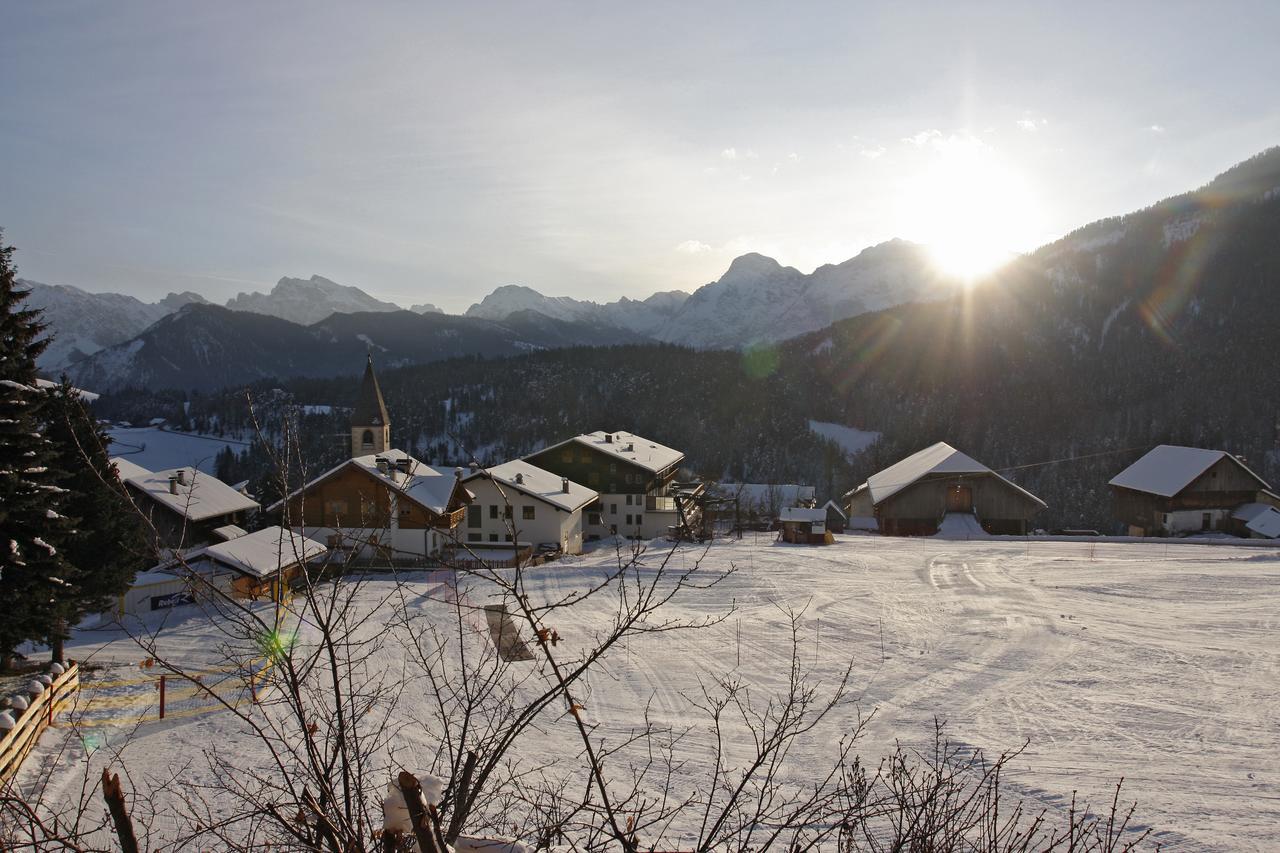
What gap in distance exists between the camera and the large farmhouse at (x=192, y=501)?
3216 centimetres

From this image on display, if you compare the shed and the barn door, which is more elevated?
the barn door

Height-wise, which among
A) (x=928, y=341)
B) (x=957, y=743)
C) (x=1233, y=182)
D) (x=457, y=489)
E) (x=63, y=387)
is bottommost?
(x=957, y=743)

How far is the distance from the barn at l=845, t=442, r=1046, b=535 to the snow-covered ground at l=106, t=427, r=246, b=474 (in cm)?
11865

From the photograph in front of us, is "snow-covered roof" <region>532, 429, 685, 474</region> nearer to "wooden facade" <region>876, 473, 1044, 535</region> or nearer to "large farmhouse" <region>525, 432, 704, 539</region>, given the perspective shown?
"large farmhouse" <region>525, 432, 704, 539</region>

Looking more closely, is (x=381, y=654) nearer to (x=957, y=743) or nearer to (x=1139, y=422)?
(x=957, y=743)

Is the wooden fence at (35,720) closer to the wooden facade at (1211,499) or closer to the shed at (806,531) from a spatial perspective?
the shed at (806,531)

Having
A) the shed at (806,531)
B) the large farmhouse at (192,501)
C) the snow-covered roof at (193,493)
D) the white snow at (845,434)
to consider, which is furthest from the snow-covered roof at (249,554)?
the white snow at (845,434)

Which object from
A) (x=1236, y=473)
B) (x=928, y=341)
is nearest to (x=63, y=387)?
(x=1236, y=473)

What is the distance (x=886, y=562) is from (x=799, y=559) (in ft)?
11.4

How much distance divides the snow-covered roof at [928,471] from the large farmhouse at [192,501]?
36820mm

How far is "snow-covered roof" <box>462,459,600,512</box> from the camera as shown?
38.5 m

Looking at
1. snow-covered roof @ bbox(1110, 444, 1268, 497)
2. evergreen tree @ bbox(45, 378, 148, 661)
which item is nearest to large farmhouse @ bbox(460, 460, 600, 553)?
evergreen tree @ bbox(45, 378, 148, 661)

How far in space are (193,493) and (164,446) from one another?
459 feet

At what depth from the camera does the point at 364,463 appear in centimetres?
3534
